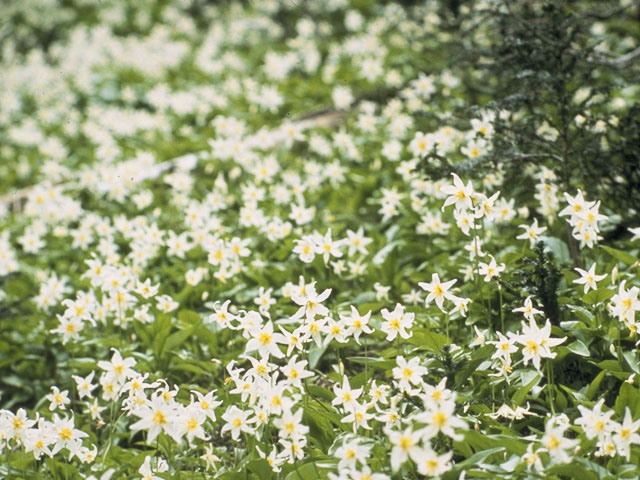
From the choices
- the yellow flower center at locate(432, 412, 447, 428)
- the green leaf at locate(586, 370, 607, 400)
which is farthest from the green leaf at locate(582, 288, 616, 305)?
the yellow flower center at locate(432, 412, 447, 428)

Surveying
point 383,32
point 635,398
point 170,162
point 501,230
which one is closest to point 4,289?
point 170,162

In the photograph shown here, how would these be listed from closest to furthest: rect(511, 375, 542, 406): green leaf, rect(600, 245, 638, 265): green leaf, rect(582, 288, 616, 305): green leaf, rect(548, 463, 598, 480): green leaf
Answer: rect(548, 463, 598, 480): green leaf, rect(511, 375, 542, 406): green leaf, rect(582, 288, 616, 305): green leaf, rect(600, 245, 638, 265): green leaf

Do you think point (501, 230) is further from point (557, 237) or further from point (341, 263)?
point (341, 263)

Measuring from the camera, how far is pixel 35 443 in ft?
8.73

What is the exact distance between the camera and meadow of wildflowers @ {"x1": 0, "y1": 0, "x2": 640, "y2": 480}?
2.52 meters

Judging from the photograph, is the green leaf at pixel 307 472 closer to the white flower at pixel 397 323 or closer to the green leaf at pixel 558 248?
the white flower at pixel 397 323

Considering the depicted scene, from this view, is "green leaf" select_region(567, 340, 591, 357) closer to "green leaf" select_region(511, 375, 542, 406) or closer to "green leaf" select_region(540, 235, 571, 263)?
"green leaf" select_region(511, 375, 542, 406)

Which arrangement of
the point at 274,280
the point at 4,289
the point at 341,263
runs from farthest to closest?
the point at 4,289 → the point at 274,280 → the point at 341,263

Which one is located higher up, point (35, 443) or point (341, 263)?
point (35, 443)

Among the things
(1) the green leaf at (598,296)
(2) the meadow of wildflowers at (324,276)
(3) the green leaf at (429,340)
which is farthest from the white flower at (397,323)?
(1) the green leaf at (598,296)

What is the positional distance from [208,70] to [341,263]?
197 inches

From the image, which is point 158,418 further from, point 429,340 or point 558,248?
point 558,248

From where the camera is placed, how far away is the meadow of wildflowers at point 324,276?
2.52 m

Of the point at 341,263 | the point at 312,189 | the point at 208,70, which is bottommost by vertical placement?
the point at 208,70
